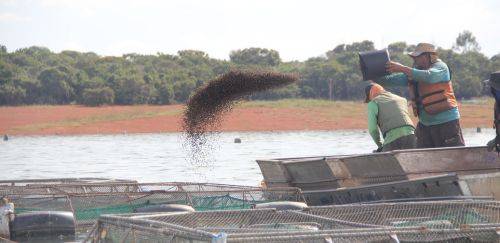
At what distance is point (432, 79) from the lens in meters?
13.6

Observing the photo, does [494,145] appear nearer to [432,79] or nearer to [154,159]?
[432,79]

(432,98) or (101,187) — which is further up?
(432,98)

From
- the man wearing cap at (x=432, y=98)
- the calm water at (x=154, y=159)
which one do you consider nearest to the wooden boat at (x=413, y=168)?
the man wearing cap at (x=432, y=98)

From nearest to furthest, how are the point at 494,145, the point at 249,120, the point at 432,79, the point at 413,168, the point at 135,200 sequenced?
the point at 494,145 → the point at 413,168 → the point at 432,79 → the point at 135,200 → the point at 249,120

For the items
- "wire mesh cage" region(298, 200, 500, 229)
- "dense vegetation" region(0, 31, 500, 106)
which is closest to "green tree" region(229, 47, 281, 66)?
"dense vegetation" region(0, 31, 500, 106)

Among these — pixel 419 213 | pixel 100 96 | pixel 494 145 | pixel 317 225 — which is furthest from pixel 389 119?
pixel 100 96

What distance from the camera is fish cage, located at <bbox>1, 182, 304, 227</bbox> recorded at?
14195 millimetres

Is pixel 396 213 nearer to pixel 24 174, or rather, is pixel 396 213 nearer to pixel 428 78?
pixel 428 78

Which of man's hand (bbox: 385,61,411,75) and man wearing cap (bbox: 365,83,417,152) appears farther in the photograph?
man wearing cap (bbox: 365,83,417,152)

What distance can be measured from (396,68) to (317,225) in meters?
4.14

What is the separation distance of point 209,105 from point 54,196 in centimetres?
312

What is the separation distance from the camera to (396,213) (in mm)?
10867

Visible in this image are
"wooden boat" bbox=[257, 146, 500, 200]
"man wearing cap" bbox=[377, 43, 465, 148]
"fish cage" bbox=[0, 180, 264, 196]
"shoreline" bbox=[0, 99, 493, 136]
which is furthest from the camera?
"shoreline" bbox=[0, 99, 493, 136]

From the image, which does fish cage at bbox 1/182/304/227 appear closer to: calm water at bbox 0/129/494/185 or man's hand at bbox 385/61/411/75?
man's hand at bbox 385/61/411/75
